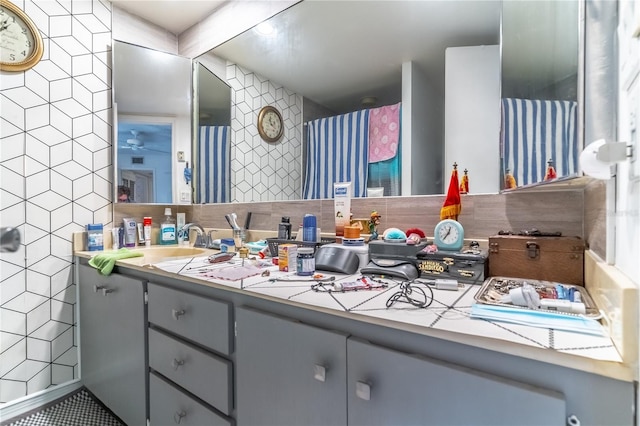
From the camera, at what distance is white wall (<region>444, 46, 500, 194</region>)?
98 centimetres

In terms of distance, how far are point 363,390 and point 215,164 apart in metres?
1.57

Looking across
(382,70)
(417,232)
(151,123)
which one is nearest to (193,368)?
(417,232)

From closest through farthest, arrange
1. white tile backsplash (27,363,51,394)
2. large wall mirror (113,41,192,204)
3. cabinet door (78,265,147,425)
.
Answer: cabinet door (78,265,147,425) < white tile backsplash (27,363,51,394) < large wall mirror (113,41,192,204)

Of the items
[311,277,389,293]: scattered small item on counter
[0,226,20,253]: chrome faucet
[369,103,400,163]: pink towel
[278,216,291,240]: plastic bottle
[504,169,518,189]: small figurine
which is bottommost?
[311,277,389,293]: scattered small item on counter

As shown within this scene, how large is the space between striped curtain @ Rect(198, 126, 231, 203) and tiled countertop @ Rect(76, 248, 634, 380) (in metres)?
0.97

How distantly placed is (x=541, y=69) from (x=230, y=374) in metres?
1.14

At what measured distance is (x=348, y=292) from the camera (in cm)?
72

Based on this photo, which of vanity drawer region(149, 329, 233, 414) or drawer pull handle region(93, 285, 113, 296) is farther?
drawer pull handle region(93, 285, 113, 296)

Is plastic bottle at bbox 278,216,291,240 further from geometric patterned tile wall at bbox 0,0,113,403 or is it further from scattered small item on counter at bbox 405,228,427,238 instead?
geometric patterned tile wall at bbox 0,0,113,403

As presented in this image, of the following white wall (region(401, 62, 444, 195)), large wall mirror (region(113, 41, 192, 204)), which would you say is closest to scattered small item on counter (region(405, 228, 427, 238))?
Answer: white wall (region(401, 62, 444, 195))

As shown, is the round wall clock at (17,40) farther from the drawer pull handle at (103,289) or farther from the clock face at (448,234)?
the clock face at (448,234)

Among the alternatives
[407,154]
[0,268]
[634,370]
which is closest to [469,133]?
[407,154]

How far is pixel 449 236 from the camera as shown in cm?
88

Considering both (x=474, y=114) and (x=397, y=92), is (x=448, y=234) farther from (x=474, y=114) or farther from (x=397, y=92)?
(x=397, y=92)
